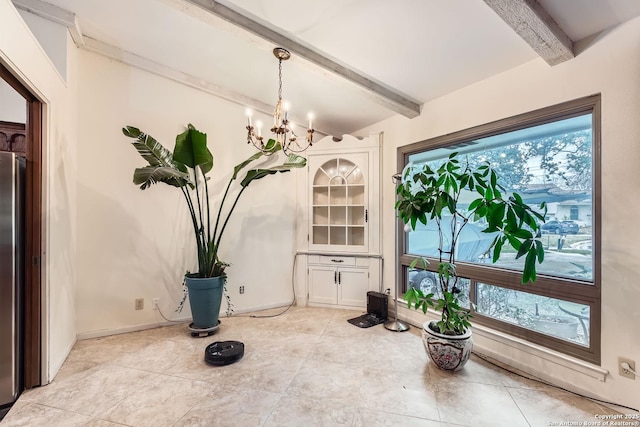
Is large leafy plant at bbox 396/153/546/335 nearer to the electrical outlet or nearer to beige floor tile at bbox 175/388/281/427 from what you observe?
the electrical outlet

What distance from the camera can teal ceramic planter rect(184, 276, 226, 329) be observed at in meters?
2.90

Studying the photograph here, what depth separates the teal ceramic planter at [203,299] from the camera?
2896 millimetres

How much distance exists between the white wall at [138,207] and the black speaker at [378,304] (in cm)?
147

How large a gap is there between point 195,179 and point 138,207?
75 cm

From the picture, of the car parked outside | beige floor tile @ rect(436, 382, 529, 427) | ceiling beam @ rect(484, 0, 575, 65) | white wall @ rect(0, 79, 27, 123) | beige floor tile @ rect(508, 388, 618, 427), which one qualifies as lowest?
beige floor tile @ rect(508, 388, 618, 427)

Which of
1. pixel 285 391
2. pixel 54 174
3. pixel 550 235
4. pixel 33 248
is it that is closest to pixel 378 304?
pixel 285 391

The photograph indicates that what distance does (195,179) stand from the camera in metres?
2.90

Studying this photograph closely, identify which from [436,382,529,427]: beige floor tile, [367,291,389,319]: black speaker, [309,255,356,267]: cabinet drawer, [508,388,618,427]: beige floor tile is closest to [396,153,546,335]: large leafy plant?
[436,382,529,427]: beige floor tile

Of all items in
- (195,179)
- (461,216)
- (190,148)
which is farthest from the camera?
(195,179)

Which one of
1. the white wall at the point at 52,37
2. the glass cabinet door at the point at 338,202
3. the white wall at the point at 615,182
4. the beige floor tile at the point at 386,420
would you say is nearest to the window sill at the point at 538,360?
the white wall at the point at 615,182

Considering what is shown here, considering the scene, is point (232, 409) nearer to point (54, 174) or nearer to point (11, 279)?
point (11, 279)

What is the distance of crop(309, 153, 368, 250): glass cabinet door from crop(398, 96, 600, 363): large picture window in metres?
1.36

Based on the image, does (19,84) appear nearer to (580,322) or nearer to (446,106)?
(446,106)

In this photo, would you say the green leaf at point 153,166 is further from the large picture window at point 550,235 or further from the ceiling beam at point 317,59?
the large picture window at point 550,235
